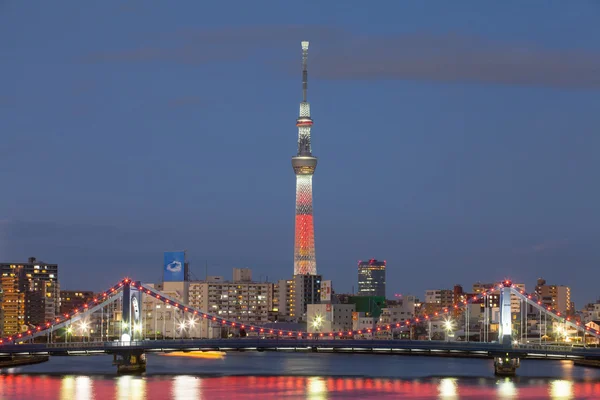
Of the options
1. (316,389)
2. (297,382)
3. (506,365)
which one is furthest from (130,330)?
(506,365)

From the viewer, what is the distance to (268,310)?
6102 inches

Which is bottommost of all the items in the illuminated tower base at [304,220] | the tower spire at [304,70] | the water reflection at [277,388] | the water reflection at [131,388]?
the water reflection at [277,388]

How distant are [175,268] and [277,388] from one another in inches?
2315

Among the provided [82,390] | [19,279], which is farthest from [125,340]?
[19,279]

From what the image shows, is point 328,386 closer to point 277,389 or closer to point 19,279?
point 277,389

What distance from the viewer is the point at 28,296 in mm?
159875

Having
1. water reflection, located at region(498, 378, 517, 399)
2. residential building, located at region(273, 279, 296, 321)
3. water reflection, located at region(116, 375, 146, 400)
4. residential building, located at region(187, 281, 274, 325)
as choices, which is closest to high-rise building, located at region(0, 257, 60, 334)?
residential building, located at region(187, 281, 274, 325)

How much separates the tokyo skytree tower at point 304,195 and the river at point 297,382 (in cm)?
5311

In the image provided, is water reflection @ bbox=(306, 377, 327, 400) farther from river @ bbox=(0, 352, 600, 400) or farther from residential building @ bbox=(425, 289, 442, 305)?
residential building @ bbox=(425, 289, 442, 305)

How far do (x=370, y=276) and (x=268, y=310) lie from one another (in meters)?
44.5

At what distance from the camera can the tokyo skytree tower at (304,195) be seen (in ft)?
508

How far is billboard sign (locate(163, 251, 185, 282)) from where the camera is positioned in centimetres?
12950

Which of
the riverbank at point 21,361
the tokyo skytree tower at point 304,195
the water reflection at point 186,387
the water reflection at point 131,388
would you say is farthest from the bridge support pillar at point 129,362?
the tokyo skytree tower at point 304,195

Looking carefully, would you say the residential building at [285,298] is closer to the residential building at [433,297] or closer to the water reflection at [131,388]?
the residential building at [433,297]
